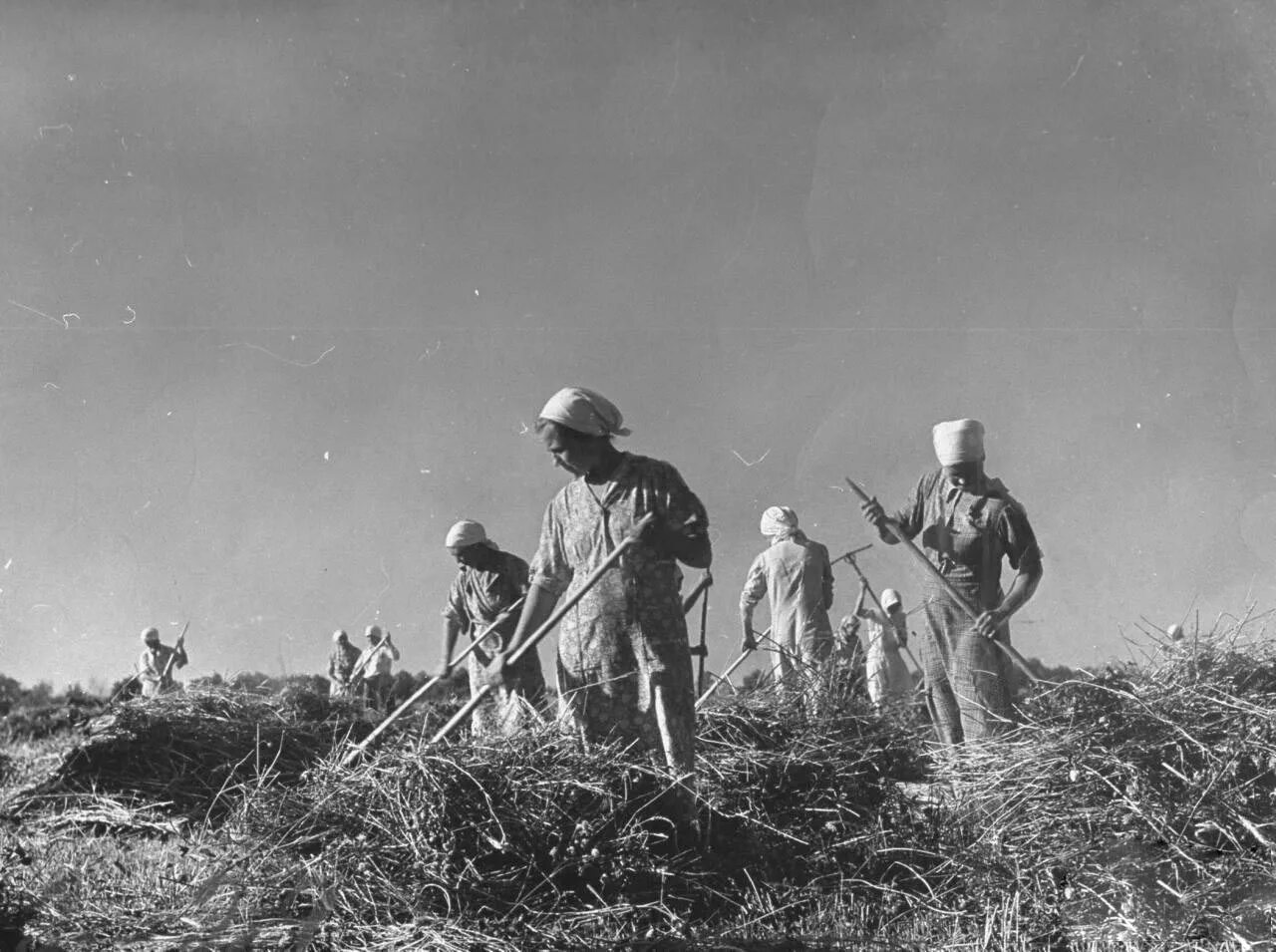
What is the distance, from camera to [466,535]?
763 cm

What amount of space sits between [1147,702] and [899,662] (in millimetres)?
5848

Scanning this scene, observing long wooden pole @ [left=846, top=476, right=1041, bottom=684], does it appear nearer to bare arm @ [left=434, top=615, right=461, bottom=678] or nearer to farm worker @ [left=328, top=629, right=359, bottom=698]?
bare arm @ [left=434, top=615, right=461, bottom=678]

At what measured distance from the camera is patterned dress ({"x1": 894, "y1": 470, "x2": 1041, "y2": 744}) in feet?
17.0

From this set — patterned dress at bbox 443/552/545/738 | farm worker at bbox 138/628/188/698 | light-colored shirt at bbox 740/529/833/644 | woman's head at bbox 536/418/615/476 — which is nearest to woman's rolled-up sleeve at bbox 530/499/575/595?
woman's head at bbox 536/418/615/476

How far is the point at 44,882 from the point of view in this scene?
3588 mm

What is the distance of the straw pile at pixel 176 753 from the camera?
574 centimetres

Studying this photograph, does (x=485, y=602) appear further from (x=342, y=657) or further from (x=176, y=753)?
(x=342, y=657)

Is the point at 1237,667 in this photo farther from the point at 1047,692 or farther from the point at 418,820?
the point at 418,820

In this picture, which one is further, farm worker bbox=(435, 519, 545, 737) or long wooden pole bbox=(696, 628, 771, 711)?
farm worker bbox=(435, 519, 545, 737)

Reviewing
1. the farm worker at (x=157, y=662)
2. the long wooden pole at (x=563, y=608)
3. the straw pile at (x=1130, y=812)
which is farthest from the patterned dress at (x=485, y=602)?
the straw pile at (x=1130, y=812)

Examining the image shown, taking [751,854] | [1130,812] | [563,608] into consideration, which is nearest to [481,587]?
[563,608]

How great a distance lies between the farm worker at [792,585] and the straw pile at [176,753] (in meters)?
3.01

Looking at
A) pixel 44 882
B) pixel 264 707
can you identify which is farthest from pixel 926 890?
pixel 264 707

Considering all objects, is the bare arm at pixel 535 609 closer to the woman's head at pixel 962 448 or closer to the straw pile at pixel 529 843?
the straw pile at pixel 529 843
